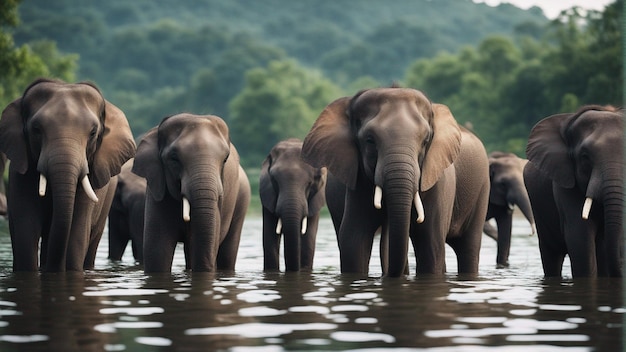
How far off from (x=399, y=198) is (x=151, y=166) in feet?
11.4

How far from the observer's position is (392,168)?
1309cm

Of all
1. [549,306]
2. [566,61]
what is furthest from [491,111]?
[549,306]

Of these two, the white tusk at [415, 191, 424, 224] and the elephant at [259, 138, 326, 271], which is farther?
the elephant at [259, 138, 326, 271]

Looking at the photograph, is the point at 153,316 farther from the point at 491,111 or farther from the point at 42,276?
the point at 491,111

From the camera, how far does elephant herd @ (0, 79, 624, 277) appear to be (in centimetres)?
1359

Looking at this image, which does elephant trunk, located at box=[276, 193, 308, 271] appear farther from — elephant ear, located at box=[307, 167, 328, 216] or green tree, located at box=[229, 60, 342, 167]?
green tree, located at box=[229, 60, 342, 167]

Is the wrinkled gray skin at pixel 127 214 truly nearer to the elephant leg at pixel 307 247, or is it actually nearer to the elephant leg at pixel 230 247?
the elephant leg at pixel 230 247

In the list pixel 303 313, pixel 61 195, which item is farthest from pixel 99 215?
pixel 303 313

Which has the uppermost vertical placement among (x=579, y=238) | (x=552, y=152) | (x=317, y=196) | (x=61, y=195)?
(x=552, y=152)

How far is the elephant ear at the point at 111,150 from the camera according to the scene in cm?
1527

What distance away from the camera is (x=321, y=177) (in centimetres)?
1934

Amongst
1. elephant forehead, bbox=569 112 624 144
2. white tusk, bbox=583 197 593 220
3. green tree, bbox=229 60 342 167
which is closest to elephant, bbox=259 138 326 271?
elephant forehead, bbox=569 112 624 144

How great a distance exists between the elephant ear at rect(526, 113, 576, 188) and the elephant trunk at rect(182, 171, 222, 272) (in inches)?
140

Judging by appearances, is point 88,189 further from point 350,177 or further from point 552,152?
point 552,152
